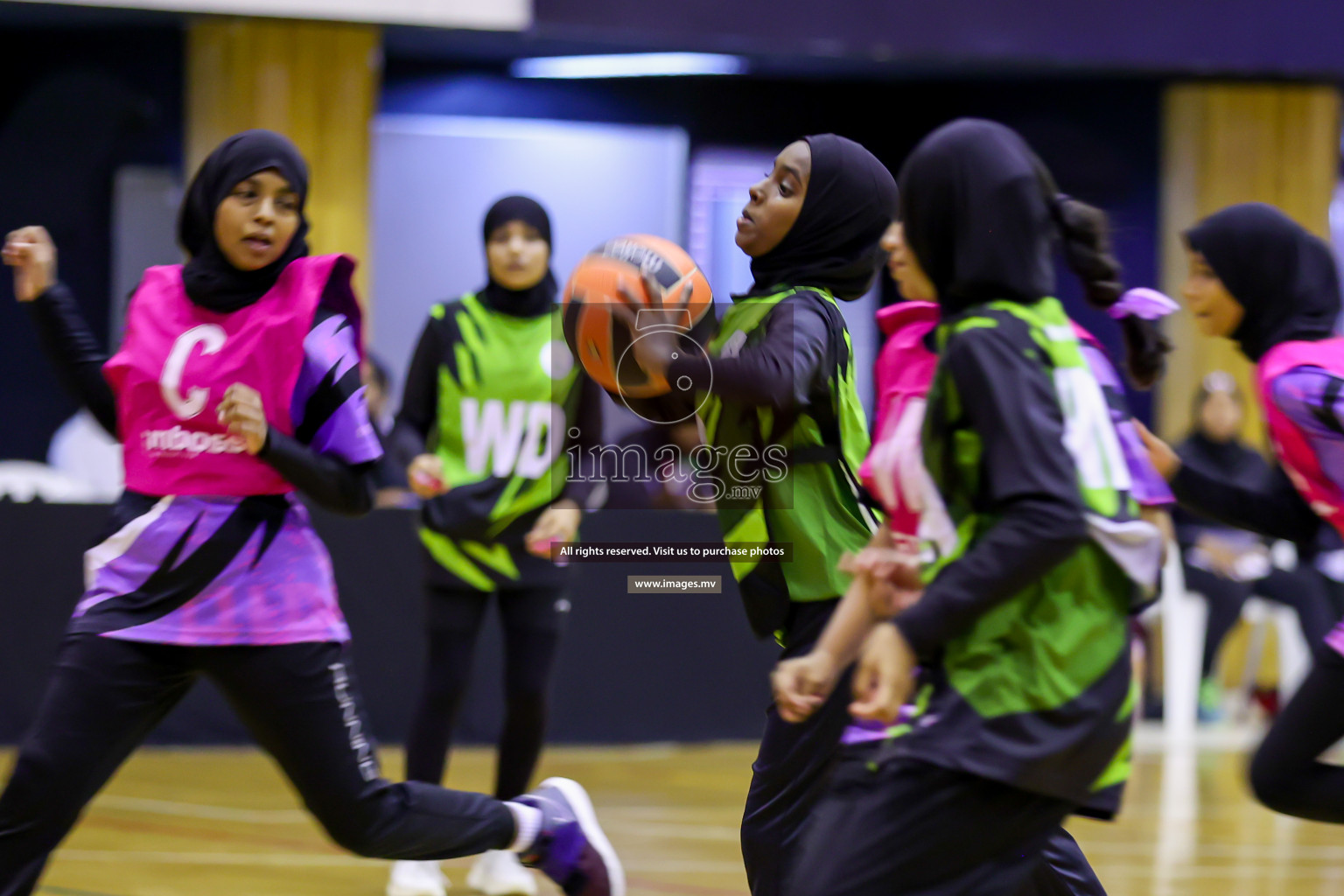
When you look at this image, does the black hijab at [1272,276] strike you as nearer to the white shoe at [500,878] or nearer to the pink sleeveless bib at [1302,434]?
the pink sleeveless bib at [1302,434]

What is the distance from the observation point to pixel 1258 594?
764 cm

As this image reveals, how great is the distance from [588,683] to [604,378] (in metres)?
4.17

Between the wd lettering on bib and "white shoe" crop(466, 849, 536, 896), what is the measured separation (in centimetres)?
107

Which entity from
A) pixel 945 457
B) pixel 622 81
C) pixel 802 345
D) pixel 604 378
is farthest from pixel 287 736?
pixel 622 81

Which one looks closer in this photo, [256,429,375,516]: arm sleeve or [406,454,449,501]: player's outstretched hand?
[256,429,375,516]: arm sleeve

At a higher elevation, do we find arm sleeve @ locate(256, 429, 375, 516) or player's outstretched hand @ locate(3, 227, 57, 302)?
player's outstretched hand @ locate(3, 227, 57, 302)

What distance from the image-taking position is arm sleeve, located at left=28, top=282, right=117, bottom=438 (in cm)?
299

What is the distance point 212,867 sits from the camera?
14.5 ft

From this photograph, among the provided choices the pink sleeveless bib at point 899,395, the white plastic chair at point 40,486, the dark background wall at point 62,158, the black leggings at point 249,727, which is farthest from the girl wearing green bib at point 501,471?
the dark background wall at point 62,158

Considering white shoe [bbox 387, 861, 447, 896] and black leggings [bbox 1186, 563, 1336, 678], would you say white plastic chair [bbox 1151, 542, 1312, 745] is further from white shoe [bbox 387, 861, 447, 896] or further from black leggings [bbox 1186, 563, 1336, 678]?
white shoe [bbox 387, 861, 447, 896]

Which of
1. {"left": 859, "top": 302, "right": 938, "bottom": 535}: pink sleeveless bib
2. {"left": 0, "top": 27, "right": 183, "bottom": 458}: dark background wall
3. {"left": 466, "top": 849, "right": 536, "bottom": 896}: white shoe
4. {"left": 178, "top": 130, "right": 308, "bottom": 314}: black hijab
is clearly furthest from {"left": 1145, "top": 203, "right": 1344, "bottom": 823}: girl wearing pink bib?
{"left": 0, "top": 27, "right": 183, "bottom": 458}: dark background wall

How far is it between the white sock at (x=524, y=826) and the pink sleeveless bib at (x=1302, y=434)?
174 cm

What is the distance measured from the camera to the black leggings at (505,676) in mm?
4195

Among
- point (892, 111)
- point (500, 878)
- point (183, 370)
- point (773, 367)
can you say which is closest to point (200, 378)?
point (183, 370)
